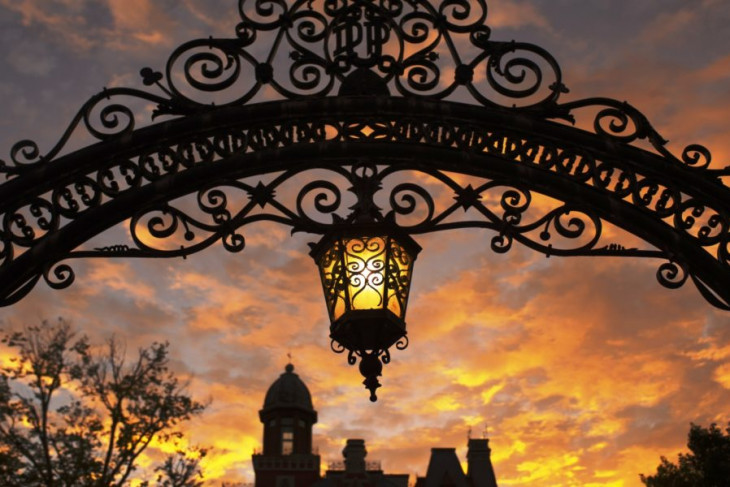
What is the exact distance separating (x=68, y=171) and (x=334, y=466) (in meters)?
45.2

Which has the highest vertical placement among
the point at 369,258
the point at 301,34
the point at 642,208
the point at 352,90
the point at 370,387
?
the point at 301,34

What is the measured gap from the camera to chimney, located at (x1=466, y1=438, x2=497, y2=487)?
47.8 m

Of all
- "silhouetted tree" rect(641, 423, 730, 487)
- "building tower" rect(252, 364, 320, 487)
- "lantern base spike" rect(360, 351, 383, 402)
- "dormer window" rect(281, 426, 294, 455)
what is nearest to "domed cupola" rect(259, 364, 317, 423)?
"building tower" rect(252, 364, 320, 487)

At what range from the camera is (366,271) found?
5.36 meters

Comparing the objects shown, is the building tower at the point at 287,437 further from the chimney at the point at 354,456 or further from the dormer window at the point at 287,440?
the chimney at the point at 354,456

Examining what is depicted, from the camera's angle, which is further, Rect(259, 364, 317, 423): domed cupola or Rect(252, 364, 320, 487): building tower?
Rect(259, 364, 317, 423): domed cupola

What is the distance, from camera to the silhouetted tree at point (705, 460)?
2820cm

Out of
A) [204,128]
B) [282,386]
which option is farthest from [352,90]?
[282,386]


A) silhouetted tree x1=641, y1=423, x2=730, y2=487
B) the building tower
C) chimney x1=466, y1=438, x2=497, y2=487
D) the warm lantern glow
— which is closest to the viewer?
the warm lantern glow

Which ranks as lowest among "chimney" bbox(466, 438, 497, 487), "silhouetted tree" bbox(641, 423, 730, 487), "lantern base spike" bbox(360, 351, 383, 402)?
"lantern base spike" bbox(360, 351, 383, 402)

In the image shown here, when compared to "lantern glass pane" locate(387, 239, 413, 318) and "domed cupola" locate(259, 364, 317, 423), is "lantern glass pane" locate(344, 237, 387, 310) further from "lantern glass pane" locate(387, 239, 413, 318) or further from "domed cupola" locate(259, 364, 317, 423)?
"domed cupola" locate(259, 364, 317, 423)

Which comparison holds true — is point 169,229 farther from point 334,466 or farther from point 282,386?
point 282,386

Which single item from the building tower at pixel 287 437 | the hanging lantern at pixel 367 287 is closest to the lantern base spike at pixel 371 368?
the hanging lantern at pixel 367 287

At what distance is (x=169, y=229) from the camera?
582 cm
